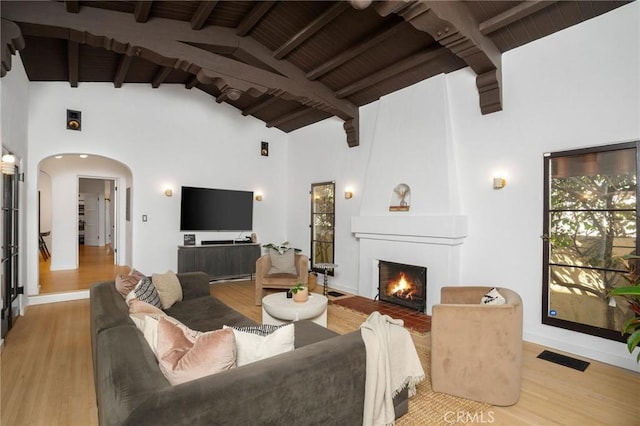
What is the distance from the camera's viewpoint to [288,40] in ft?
14.2

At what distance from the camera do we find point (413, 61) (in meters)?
4.30

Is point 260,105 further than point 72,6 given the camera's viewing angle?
Yes

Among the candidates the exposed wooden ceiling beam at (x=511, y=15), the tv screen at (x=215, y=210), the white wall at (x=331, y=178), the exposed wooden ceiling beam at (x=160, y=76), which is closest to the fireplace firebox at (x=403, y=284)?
the white wall at (x=331, y=178)

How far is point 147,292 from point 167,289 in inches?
15.3

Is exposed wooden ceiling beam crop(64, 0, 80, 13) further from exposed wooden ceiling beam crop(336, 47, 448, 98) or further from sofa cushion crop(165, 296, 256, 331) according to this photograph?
exposed wooden ceiling beam crop(336, 47, 448, 98)

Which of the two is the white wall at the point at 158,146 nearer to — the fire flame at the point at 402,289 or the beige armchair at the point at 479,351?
the fire flame at the point at 402,289

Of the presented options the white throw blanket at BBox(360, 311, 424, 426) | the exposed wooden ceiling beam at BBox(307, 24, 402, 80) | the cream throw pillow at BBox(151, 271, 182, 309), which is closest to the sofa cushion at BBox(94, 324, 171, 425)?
the white throw blanket at BBox(360, 311, 424, 426)

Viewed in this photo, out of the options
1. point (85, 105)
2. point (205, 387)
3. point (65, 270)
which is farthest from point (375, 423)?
point (65, 270)

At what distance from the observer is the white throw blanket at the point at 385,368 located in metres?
1.98

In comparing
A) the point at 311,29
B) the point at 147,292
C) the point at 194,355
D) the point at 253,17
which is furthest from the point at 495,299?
the point at 253,17

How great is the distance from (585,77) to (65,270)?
9.32 metres

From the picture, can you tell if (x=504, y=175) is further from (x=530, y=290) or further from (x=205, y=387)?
(x=205, y=387)

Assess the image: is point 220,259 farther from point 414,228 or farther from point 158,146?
point 414,228

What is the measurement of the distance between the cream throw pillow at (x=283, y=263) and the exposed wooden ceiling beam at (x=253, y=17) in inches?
128
